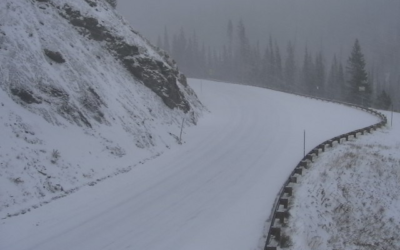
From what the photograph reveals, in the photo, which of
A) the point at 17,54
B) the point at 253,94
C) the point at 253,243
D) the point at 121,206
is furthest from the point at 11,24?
the point at 253,94

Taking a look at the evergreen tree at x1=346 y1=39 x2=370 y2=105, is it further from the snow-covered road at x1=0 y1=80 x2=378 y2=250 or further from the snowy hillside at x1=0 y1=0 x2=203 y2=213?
the snowy hillside at x1=0 y1=0 x2=203 y2=213

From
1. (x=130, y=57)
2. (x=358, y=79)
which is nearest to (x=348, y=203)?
(x=130, y=57)

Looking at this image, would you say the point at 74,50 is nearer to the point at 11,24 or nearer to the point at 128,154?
the point at 11,24

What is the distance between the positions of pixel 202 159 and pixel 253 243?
8.86m

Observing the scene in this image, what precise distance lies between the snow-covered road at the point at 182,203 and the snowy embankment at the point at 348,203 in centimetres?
132

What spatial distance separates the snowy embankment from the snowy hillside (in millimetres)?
8905

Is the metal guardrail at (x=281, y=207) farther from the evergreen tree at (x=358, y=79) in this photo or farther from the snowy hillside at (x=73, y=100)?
the evergreen tree at (x=358, y=79)

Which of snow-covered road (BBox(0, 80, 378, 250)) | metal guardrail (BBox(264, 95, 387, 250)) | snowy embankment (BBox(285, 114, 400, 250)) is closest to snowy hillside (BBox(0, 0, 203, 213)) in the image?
snow-covered road (BBox(0, 80, 378, 250))

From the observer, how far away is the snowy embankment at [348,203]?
37.6 feet

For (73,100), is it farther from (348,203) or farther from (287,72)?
(287,72)

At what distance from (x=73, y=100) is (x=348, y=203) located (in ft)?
48.1

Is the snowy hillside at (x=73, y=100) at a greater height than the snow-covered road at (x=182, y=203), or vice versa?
the snowy hillside at (x=73, y=100)

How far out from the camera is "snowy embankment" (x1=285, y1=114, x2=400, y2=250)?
11.4m

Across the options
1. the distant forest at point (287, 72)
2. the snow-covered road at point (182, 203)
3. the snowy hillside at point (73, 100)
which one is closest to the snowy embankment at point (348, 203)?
the snow-covered road at point (182, 203)
